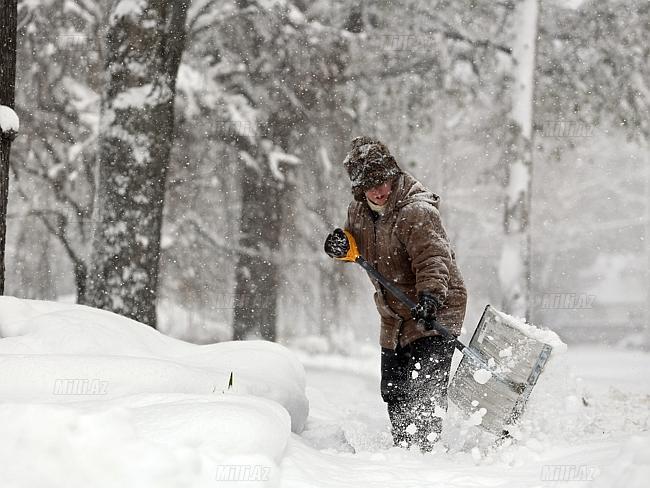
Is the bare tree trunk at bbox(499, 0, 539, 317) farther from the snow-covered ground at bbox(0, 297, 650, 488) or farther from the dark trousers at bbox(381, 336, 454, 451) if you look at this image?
the dark trousers at bbox(381, 336, 454, 451)

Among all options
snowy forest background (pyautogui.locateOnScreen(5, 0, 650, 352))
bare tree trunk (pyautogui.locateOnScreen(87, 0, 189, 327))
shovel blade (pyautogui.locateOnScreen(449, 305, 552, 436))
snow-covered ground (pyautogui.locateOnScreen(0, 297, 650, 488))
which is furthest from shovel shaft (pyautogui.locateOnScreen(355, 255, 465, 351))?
snowy forest background (pyautogui.locateOnScreen(5, 0, 650, 352))

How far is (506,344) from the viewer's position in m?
4.20

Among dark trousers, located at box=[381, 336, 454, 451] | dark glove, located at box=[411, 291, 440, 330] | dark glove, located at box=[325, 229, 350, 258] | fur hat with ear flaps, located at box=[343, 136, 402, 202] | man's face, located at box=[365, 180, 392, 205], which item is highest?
fur hat with ear flaps, located at box=[343, 136, 402, 202]

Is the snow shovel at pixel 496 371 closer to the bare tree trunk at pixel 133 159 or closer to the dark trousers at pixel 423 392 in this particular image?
the dark trousers at pixel 423 392

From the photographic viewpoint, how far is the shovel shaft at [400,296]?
4164 millimetres

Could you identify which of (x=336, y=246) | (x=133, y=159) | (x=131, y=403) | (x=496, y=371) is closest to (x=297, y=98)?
(x=133, y=159)

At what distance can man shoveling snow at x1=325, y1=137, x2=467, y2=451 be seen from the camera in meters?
4.30

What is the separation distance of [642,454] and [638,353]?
58.7 ft

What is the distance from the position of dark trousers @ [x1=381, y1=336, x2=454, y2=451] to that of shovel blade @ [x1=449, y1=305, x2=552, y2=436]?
0.36 ft

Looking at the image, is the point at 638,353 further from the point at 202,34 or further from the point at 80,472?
the point at 80,472

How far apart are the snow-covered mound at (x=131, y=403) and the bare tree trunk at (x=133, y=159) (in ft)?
6.63

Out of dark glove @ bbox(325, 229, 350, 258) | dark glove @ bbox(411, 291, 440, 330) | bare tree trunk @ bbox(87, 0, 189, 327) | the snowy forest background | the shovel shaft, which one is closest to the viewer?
dark glove @ bbox(411, 291, 440, 330)

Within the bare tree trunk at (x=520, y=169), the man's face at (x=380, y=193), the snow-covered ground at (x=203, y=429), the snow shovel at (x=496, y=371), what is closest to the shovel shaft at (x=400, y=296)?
the snow shovel at (x=496, y=371)

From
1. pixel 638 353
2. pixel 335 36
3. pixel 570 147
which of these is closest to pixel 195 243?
pixel 335 36
